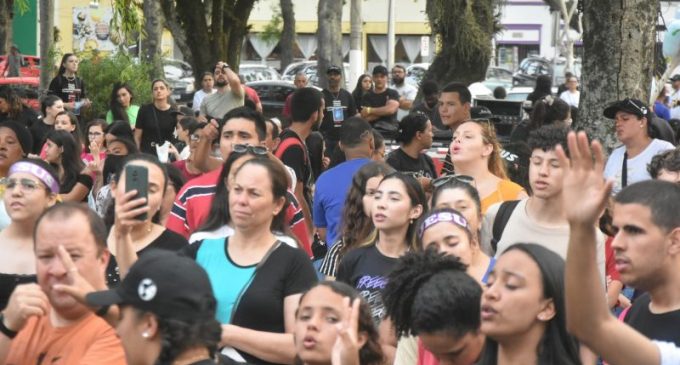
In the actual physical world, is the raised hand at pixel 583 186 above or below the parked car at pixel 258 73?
above

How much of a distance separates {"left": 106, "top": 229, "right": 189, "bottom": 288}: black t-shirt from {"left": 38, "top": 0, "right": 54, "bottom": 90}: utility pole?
14914 millimetres

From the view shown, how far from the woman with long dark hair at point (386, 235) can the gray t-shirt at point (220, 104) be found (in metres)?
7.39

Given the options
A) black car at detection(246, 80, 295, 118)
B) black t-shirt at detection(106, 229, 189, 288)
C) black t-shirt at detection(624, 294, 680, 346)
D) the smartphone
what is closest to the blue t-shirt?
black t-shirt at detection(106, 229, 189, 288)

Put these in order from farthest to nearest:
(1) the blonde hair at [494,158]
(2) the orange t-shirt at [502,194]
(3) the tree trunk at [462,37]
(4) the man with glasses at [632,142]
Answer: (3) the tree trunk at [462,37], (4) the man with glasses at [632,142], (1) the blonde hair at [494,158], (2) the orange t-shirt at [502,194]

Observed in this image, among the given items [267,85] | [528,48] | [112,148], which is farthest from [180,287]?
[528,48]

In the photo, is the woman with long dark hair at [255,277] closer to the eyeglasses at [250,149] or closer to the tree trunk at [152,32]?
the eyeglasses at [250,149]

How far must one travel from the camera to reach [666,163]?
26.8 feet

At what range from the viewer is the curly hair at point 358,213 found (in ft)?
26.8

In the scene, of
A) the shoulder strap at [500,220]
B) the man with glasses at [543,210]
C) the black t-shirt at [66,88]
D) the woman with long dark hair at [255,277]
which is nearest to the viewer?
the woman with long dark hair at [255,277]

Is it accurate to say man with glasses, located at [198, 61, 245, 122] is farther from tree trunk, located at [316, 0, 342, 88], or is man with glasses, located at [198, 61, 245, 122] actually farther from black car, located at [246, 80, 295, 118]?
black car, located at [246, 80, 295, 118]

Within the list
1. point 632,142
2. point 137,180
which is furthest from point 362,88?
point 137,180

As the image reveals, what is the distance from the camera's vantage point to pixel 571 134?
4.25m

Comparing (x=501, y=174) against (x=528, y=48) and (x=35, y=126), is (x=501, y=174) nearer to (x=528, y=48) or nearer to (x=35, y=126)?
(x=35, y=126)

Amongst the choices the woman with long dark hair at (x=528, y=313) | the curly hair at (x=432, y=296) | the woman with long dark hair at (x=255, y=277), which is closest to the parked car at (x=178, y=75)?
the woman with long dark hair at (x=255, y=277)
